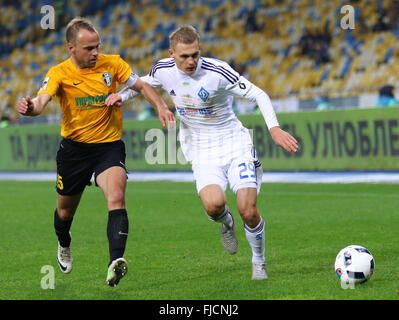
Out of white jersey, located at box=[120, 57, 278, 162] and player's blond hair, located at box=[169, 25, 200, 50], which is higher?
player's blond hair, located at box=[169, 25, 200, 50]

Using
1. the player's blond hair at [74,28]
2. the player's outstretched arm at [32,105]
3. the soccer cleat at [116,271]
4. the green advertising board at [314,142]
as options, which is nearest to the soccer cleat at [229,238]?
the soccer cleat at [116,271]

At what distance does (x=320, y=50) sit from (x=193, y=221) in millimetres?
12834

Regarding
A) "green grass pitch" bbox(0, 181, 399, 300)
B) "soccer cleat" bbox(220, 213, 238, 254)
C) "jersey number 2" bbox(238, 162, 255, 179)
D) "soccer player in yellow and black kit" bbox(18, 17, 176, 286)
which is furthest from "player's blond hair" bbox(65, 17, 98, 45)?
"soccer cleat" bbox(220, 213, 238, 254)

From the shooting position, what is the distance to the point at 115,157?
6.42m

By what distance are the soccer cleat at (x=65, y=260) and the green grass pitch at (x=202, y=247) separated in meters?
0.07

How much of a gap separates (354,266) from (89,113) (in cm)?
255

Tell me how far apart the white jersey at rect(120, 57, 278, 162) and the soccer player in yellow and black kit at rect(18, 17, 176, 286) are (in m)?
0.23

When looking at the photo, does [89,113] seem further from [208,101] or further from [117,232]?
[117,232]

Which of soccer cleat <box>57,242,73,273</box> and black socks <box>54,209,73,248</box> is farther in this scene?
black socks <box>54,209,73,248</box>

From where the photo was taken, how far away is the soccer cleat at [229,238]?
23.5 ft

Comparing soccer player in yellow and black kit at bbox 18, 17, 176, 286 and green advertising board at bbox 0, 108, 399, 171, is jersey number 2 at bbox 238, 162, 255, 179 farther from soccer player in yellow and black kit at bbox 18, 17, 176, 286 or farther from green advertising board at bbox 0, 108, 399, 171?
green advertising board at bbox 0, 108, 399, 171

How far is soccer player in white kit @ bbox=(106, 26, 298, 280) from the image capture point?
638 centimetres

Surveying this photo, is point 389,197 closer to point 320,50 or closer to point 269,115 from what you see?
point 269,115
